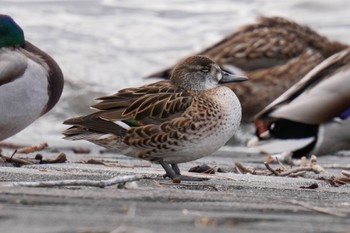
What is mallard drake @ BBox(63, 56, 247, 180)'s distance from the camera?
5.21 metres

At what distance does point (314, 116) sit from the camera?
9.01m

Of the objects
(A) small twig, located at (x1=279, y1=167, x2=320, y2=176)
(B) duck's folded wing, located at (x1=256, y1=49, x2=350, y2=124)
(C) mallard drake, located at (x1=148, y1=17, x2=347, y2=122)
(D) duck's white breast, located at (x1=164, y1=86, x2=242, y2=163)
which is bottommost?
(C) mallard drake, located at (x1=148, y1=17, x2=347, y2=122)

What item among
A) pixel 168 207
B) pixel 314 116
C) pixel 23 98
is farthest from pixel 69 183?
pixel 314 116

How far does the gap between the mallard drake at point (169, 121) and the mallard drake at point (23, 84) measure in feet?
1.39

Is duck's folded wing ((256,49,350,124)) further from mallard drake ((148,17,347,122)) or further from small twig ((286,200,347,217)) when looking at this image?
small twig ((286,200,347,217))

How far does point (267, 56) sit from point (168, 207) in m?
7.60

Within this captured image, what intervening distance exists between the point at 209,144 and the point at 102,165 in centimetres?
97

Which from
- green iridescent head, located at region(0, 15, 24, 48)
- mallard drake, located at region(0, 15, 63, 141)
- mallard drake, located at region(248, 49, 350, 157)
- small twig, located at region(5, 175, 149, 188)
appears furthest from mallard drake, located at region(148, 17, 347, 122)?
A: small twig, located at region(5, 175, 149, 188)

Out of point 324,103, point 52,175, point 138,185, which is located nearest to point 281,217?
point 138,185

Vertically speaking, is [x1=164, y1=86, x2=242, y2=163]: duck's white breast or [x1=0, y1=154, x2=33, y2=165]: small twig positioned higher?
[x1=164, y1=86, x2=242, y2=163]: duck's white breast

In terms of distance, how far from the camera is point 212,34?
1762cm

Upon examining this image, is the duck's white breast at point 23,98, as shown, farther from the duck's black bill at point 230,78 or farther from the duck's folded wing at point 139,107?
the duck's black bill at point 230,78

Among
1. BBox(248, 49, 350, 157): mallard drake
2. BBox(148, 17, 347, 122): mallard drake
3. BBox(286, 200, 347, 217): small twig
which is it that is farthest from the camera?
BBox(148, 17, 347, 122): mallard drake

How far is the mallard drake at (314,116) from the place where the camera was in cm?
887
